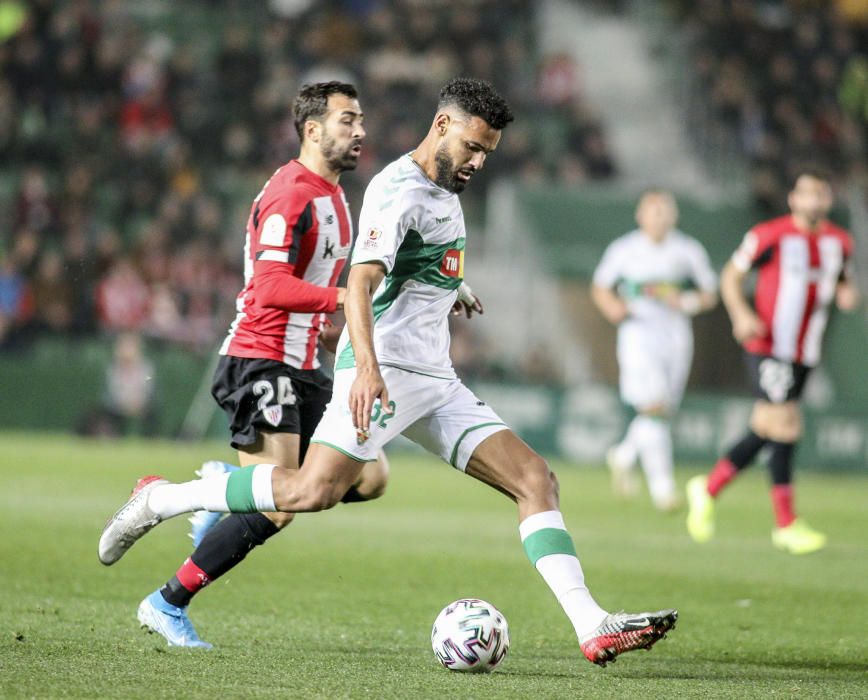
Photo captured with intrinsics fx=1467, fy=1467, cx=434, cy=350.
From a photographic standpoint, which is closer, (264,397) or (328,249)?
(264,397)

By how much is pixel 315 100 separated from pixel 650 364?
7.59 metres

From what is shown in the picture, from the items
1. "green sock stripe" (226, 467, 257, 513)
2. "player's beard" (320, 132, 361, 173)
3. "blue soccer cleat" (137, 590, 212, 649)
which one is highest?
"player's beard" (320, 132, 361, 173)

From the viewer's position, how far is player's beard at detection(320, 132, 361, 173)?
637 cm

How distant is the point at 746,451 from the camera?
10.4m

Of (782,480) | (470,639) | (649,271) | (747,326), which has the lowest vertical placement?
(470,639)

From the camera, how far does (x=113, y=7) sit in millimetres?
21812

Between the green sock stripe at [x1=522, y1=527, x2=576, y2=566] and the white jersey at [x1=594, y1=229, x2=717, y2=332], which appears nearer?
the green sock stripe at [x1=522, y1=527, x2=576, y2=566]

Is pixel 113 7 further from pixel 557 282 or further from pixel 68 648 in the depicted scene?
pixel 68 648

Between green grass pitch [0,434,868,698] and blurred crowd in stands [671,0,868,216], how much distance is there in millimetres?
10415

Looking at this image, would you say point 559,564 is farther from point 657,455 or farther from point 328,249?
point 657,455

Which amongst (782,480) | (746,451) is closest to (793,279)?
(746,451)

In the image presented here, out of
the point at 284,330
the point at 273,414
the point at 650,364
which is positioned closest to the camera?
the point at 273,414

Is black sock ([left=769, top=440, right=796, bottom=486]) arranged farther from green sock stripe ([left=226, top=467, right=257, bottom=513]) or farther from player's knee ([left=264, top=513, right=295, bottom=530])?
green sock stripe ([left=226, top=467, right=257, bottom=513])

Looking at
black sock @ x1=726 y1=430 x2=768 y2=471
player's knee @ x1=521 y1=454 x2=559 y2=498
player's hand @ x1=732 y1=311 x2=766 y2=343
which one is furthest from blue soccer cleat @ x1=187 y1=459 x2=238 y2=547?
black sock @ x1=726 y1=430 x2=768 y2=471
